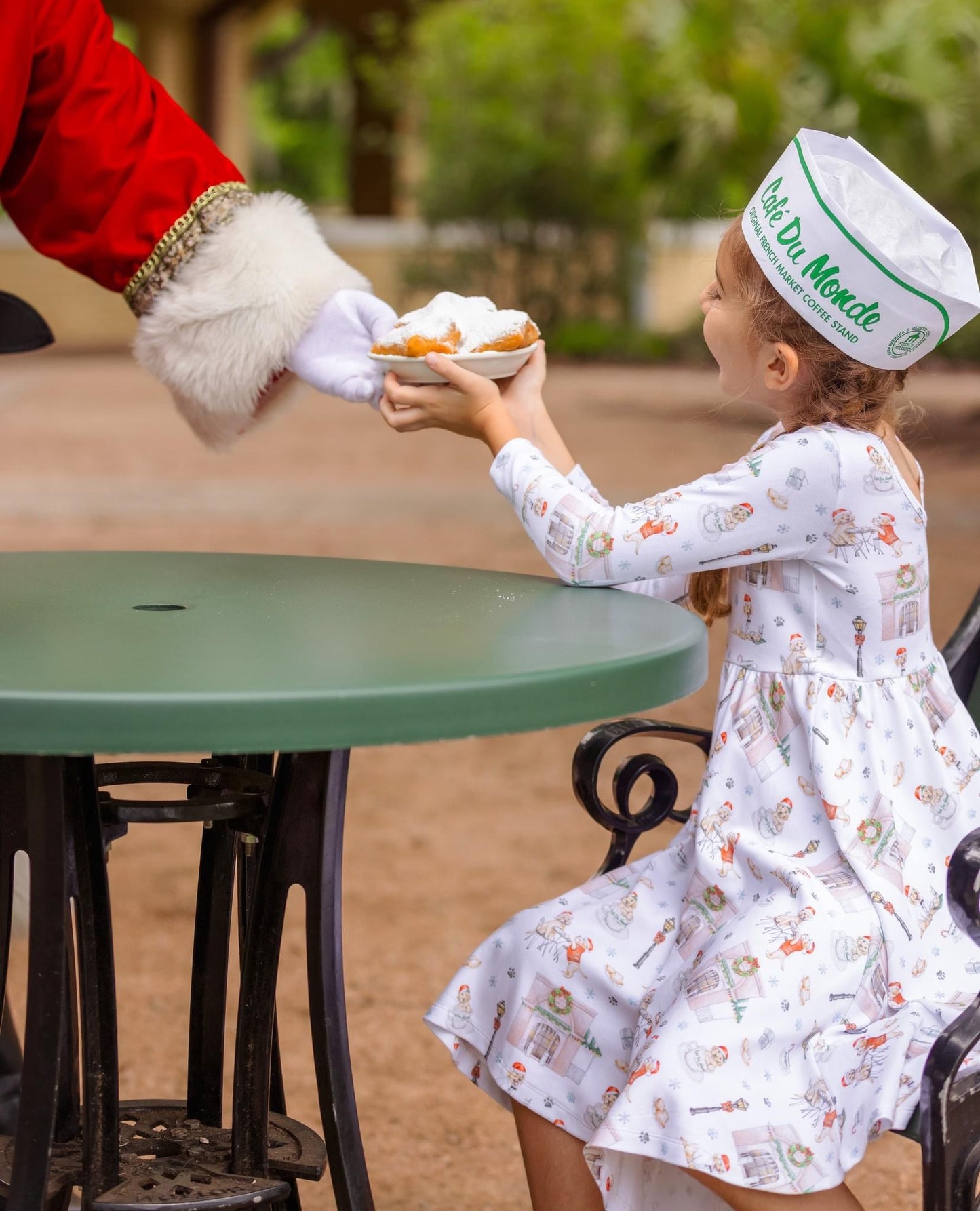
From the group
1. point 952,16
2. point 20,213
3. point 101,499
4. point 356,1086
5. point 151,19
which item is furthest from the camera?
point 151,19

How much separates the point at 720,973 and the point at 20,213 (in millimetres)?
1333

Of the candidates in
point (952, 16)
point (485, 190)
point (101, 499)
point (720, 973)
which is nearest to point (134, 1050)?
point (720, 973)

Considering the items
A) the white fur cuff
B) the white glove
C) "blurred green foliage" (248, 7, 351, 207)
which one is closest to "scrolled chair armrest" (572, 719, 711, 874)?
the white glove

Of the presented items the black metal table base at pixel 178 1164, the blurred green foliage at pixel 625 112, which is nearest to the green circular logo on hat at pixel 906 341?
the black metal table base at pixel 178 1164

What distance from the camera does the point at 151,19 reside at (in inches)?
917

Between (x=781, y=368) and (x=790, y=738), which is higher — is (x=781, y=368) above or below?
above

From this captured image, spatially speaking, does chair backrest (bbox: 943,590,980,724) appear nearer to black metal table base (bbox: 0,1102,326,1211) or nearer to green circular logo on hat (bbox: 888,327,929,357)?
green circular logo on hat (bbox: 888,327,929,357)

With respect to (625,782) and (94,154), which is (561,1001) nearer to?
(625,782)

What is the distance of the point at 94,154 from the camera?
2139mm

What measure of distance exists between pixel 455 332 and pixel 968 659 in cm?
80

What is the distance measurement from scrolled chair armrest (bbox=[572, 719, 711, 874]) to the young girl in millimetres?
176

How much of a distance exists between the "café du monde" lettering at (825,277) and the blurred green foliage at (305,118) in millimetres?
38332

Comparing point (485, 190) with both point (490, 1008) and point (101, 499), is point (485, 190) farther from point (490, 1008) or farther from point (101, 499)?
point (490, 1008)

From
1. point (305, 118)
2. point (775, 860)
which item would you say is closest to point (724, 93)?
point (775, 860)
